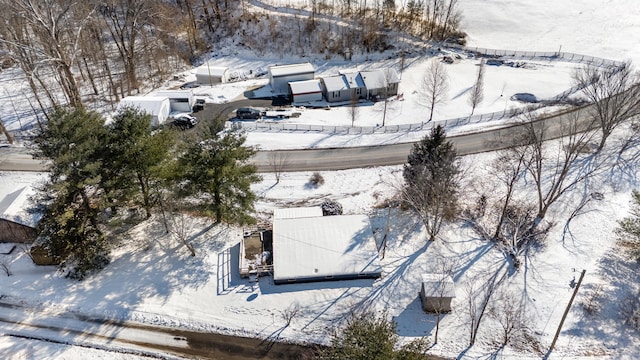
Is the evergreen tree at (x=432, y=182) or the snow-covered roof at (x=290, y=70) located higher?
the snow-covered roof at (x=290, y=70)

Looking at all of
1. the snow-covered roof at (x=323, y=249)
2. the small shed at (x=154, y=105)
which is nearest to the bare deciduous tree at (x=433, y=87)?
the snow-covered roof at (x=323, y=249)

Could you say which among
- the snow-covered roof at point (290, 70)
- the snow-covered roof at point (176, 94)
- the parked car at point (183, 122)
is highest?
the snow-covered roof at point (290, 70)

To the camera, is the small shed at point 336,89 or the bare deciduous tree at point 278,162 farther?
the small shed at point 336,89

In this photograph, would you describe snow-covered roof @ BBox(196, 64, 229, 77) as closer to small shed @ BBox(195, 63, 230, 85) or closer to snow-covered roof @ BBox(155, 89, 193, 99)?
small shed @ BBox(195, 63, 230, 85)

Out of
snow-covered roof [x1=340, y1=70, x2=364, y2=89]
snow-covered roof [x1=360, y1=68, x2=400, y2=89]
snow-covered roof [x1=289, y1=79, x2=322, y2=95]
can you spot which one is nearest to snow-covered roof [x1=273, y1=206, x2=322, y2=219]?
snow-covered roof [x1=289, y1=79, x2=322, y2=95]

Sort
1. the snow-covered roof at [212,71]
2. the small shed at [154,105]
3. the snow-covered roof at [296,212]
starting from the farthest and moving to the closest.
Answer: the snow-covered roof at [212,71] → the small shed at [154,105] → the snow-covered roof at [296,212]

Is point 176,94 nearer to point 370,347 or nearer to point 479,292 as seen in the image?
point 479,292

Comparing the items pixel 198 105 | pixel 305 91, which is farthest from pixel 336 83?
pixel 198 105

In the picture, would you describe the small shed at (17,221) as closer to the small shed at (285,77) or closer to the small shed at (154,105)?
the small shed at (154,105)
